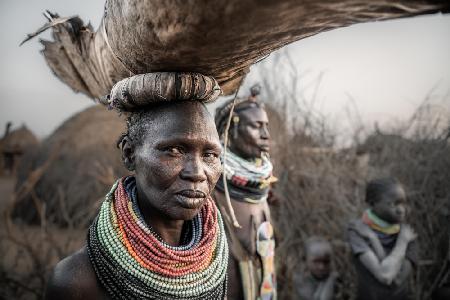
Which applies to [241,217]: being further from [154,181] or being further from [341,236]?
[341,236]

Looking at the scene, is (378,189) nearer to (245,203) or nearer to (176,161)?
(245,203)

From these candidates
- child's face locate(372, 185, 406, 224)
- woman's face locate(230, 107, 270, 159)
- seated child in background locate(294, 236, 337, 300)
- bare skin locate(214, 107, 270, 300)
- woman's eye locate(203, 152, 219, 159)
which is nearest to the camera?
woman's eye locate(203, 152, 219, 159)

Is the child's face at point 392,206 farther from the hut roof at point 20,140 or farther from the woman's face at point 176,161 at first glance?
the hut roof at point 20,140

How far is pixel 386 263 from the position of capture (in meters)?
3.67

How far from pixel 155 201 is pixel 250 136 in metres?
1.83

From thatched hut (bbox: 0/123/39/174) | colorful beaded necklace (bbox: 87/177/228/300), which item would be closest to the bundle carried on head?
colorful beaded necklace (bbox: 87/177/228/300)

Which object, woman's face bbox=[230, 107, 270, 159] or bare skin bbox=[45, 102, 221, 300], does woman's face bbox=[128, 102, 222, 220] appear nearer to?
bare skin bbox=[45, 102, 221, 300]

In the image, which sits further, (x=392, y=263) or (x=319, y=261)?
(x=319, y=261)

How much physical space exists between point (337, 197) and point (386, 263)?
206cm

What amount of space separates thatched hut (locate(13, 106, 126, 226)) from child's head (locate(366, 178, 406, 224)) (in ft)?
23.3

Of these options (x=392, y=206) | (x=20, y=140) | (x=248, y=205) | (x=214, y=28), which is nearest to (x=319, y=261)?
(x=392, y=206)

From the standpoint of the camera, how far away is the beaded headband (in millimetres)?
1323

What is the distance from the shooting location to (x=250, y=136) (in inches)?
125

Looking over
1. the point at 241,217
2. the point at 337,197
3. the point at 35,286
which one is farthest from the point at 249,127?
the point at 35,286
